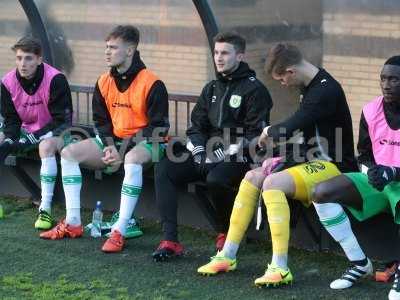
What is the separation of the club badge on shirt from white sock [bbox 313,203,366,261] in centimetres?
93

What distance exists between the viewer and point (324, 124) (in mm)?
5156

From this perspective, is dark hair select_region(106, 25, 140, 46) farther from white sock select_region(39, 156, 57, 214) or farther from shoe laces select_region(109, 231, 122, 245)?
shoe laces select_region(109, 231, 122, 245)

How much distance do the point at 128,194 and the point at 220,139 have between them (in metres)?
0.67

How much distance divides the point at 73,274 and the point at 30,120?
1.69 metres

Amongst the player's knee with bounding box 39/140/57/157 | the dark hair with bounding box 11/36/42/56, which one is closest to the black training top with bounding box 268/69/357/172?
the player's knee with bounding box 39/140/57/157

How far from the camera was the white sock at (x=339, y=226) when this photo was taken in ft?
16.2

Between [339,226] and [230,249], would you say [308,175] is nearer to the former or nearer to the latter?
[339,226]

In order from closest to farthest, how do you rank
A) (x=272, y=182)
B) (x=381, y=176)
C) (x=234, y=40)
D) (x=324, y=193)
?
(x=381, y=176) → (x=324, y=193) → (x=272, y=182) → (x=234, y=40)

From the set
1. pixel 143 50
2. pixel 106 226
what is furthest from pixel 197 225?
pixel 143 50

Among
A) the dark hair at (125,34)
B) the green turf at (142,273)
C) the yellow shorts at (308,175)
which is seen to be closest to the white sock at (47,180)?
the green turf at (142,273)

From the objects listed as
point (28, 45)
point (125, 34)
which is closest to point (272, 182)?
point (125, 34)

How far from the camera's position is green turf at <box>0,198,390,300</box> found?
4.90 meters

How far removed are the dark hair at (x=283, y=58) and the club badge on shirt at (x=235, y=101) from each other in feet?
1.80

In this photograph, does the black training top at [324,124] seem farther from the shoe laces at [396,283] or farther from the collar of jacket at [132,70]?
the collar of jacket at [132,70]
